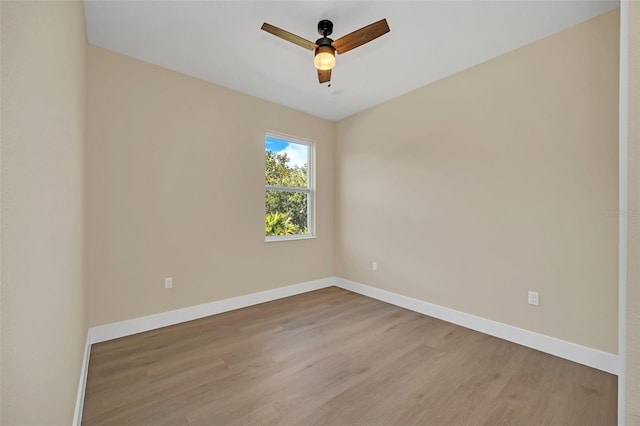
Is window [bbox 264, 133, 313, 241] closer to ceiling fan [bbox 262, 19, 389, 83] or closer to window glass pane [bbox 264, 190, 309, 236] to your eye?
window glass pane [bbox 264, 190, 309, 236]

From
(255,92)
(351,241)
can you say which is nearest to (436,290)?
(351,241)

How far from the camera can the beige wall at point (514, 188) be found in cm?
216

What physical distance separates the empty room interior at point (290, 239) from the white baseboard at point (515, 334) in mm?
18

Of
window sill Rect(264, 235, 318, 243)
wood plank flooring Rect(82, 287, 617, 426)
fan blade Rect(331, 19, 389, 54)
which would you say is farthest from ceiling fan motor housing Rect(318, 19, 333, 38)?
wood plank flooring Rect(82, 287, 617, 426)

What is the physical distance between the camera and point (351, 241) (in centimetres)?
425

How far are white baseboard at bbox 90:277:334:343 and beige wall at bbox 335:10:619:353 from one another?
137 cm

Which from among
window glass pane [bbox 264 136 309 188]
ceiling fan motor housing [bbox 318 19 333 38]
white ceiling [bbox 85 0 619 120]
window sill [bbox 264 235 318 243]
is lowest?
window sill [bbox 264 235 318 243]

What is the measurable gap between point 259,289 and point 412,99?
3175 millimetres

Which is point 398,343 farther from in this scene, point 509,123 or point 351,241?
point 509,123

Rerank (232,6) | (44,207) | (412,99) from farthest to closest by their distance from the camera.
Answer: (412,99)
(232,6)
(44,207)

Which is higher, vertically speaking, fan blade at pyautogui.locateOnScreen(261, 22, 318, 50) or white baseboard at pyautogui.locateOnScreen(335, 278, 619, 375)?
fan blade at pyautogui.locateOnScreen(261, 22, 318, 50)

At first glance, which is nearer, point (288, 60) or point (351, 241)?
point (288, 60)

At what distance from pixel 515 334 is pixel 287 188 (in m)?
3.14

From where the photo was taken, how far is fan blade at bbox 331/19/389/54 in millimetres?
1908
